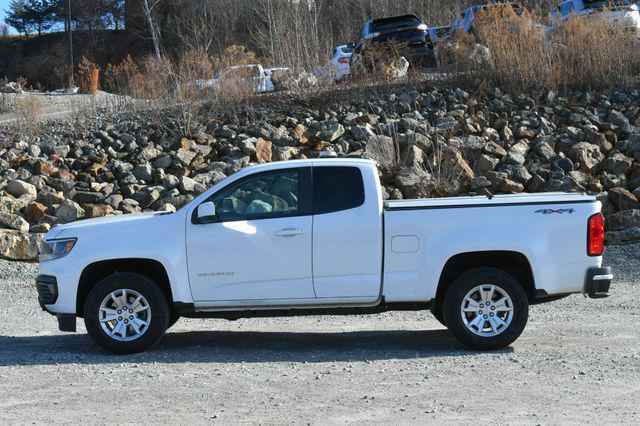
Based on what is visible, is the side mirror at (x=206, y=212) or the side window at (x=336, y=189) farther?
the side window at (x=336, y=189)

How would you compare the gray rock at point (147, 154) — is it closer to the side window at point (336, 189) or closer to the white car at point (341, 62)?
the white car at point (341, 62)

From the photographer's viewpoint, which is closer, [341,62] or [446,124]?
[446,124]

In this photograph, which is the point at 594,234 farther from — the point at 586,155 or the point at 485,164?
the point at 586,155

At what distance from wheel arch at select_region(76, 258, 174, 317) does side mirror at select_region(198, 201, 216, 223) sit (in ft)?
2.09

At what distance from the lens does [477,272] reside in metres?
9.03

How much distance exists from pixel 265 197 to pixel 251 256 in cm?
65

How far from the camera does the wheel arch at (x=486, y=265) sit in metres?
9.10

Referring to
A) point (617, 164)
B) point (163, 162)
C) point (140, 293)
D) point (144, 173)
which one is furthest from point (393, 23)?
point (140, 293)

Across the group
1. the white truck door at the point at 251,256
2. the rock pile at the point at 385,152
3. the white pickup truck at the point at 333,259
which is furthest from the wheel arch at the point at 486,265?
the rock pile at the point at 385,152

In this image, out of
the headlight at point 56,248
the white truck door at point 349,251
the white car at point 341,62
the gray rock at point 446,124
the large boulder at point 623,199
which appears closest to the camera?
the white truck door at point 349,251

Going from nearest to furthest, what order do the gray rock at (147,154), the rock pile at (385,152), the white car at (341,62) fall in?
1. the rock pile at (385,152)
2. the gray rock at (147,154)
3. the white car at (341,62)

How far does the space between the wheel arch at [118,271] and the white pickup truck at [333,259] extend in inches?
1.1

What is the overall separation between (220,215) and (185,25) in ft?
158

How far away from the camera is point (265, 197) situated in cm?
928
